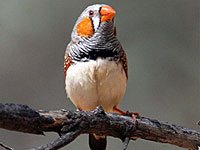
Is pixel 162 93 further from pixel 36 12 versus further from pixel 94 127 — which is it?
pixel 94 127

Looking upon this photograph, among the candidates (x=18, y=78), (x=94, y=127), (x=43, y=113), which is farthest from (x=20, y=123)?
(x=18, y=78)

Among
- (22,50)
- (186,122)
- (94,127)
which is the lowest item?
Answer: (186,122)

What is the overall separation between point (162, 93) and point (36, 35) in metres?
1.27

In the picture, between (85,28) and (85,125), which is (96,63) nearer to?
(85,28)

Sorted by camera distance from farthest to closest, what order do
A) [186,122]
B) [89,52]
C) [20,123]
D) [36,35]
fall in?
[36,35] < [186,122] < [89,52] < [20,123]

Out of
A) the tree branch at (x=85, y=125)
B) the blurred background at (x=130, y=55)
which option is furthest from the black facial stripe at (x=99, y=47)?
the blurred background at (x=130, y=55)

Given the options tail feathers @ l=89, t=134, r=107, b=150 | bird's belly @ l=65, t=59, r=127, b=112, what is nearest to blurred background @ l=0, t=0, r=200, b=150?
tail feathers @ l=89, t=134, r=107, b=150

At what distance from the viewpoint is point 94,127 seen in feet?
9.78

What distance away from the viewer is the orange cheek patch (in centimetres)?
375

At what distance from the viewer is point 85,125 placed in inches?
114

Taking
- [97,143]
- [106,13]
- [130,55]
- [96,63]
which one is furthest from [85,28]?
[130,55]

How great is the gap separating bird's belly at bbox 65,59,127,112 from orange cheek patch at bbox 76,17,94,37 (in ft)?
0.72

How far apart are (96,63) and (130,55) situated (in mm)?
2605

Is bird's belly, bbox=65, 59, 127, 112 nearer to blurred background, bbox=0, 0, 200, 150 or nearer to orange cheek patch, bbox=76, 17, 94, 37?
orange cheek patch, bbox=76, 17, 94, 37
